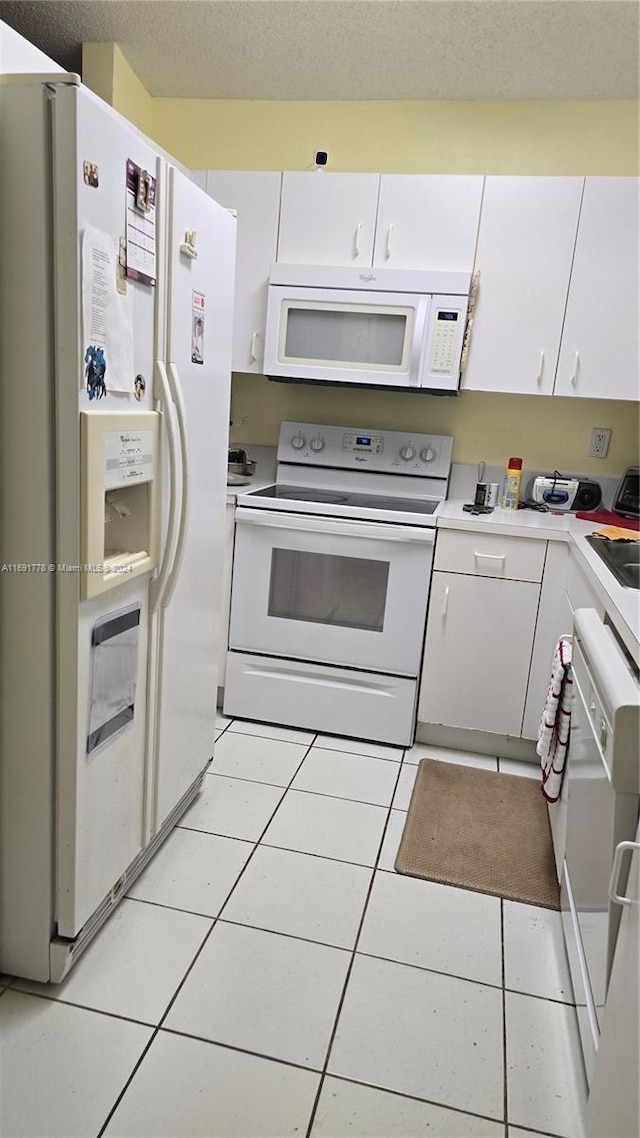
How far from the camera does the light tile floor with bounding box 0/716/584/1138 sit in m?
1.36

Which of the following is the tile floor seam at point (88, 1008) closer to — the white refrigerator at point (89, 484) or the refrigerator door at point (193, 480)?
the white refrigerator at point (89, 484)

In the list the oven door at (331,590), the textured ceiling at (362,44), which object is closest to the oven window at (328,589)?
the oven door at (331,590)

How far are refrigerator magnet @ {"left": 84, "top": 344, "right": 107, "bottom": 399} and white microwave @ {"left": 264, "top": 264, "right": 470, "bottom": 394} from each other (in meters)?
1.60

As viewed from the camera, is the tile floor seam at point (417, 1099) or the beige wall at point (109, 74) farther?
the beige wall at point (109, 74)

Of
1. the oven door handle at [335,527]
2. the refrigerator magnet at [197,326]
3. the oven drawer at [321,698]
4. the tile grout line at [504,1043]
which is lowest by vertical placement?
the tile grout line at [504,1043]

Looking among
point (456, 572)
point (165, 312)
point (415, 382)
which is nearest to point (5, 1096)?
point (165, 312)

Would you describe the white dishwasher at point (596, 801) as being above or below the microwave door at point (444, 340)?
below

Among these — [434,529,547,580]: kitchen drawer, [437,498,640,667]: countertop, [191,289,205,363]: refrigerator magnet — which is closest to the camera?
[437,498,640,667]: countertop

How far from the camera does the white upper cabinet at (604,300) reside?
2666 mm

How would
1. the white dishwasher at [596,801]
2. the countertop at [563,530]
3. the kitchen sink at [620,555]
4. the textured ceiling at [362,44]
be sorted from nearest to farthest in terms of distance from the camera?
the white dishwasher at [596,801], the countertop at [563,530], the kitchen sink at [620,555], the textured ceiling at [362,44]

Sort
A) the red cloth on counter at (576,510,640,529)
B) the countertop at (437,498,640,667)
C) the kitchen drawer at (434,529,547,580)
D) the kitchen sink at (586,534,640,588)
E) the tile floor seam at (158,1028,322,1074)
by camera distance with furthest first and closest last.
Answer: the red cloth on counter at (576,510,640,529)
the kitchen drawer at (434,529,547,580)
the kitchen sink at (586,534,640,588)
the countertop at (437,498,640,667)
the tile floor seam at (158,1028,322,1074)

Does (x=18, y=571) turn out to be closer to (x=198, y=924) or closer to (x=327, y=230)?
(x=198, y=924)

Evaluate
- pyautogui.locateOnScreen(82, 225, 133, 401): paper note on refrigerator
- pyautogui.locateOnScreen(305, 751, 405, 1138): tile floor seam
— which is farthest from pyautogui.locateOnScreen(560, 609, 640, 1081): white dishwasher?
pyautogui.locateOnScreen(82, 225, 133, 401): paper note on refrigerator

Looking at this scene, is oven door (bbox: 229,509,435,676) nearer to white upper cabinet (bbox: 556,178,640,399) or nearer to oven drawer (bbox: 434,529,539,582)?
oven drawer (bbox: 434,529,539,582)
